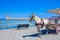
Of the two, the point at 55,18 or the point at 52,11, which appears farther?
the point at 55,18

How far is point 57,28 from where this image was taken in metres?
14.6

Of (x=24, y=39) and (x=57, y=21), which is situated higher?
(x=57, y=21)

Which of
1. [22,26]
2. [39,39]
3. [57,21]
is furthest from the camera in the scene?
[22,26]

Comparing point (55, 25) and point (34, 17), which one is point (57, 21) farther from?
point (34, 17)

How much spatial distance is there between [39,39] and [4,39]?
275 cm

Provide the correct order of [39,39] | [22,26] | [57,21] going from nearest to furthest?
[39,39] → [57,21] → [22,26]

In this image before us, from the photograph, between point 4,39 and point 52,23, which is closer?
point 4,39

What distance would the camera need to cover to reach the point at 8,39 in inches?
487

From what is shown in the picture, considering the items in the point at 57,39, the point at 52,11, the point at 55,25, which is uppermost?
the point at 52,11

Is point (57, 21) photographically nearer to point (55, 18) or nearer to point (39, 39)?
point (55, 18)

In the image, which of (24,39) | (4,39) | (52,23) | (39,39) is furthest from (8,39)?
(52,23)

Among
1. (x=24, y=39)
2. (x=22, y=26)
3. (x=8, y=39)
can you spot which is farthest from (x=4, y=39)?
(x=22, y=26)

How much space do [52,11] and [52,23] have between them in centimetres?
230

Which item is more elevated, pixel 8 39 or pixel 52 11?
pixel 52 11
